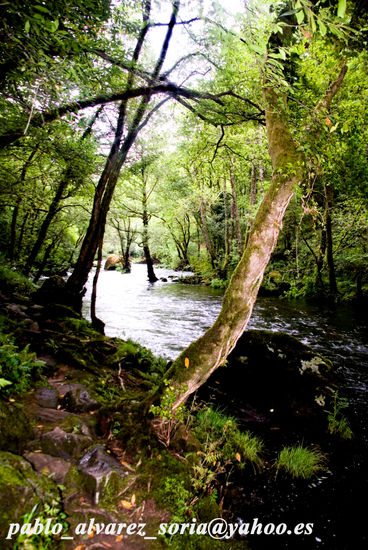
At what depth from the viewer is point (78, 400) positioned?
3752mm

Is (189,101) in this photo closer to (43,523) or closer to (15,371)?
(15,371)

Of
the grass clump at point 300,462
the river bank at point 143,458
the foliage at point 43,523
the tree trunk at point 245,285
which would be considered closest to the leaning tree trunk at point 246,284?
the tree trunk at point 245,285

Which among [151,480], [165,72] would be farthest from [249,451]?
[165,72]

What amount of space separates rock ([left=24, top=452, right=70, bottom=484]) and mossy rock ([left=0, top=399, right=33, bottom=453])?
0.54ft

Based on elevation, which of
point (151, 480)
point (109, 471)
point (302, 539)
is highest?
point (109, 471)

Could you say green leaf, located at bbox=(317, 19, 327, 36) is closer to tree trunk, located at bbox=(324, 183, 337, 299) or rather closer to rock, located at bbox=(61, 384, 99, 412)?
rock, located at bbox=(61, 384, 99, 412)

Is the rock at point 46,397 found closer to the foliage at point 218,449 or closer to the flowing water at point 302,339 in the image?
the foliage at point 218,449

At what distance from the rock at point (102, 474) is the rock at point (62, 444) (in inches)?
4.9

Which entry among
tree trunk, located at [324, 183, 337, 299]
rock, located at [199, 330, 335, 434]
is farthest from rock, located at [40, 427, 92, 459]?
tree trunk, located at [324, 183, 337, 299]

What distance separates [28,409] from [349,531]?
4.10 metres

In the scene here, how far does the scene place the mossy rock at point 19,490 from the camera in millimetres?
1848

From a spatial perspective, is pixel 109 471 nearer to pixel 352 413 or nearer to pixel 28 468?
pixel 28 468

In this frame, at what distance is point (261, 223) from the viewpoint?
3.23 m

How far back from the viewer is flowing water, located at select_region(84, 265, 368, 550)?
302 cm
